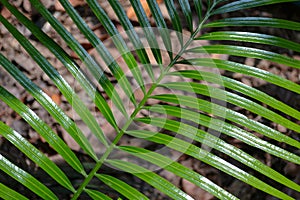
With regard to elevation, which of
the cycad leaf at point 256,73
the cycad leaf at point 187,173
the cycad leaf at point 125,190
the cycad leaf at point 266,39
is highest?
the cycad leaf at point 266,39

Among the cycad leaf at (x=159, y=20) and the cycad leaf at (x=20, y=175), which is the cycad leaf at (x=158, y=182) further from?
the cycad leaf at (x=159, y=20)

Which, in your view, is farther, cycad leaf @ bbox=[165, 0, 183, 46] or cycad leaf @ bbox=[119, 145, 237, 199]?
cycad leaf @ bbox=[165, 0, 183, 46]

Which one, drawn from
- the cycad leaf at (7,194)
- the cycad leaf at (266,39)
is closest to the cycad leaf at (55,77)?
the cycad leaf at (7,194)

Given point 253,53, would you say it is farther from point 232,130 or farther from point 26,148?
point 26,148

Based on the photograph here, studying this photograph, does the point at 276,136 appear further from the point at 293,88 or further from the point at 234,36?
the point at 234,36

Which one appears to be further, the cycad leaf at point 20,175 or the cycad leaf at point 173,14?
the cycad leaf at point 173,14

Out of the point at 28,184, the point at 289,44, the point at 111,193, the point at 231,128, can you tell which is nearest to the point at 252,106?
the point at 231,128

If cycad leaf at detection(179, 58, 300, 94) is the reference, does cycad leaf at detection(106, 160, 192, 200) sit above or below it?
below

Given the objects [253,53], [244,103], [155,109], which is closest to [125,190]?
[155,109]

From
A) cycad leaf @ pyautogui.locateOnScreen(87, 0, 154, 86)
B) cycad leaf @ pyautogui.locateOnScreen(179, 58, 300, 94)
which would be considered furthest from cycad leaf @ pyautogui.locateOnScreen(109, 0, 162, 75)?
cycad leaf @ pyautogui.locateOnScreen(179, 58, 300, 94)

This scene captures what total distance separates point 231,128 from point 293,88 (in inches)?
6.9

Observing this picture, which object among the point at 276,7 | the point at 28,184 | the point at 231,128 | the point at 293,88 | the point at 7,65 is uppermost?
the point at 276,7

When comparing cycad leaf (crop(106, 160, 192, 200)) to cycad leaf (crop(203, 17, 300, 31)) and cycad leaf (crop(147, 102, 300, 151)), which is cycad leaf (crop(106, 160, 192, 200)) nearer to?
cycad leaf (crop(147, 102, 300, 151))

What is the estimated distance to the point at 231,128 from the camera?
0.85 m
